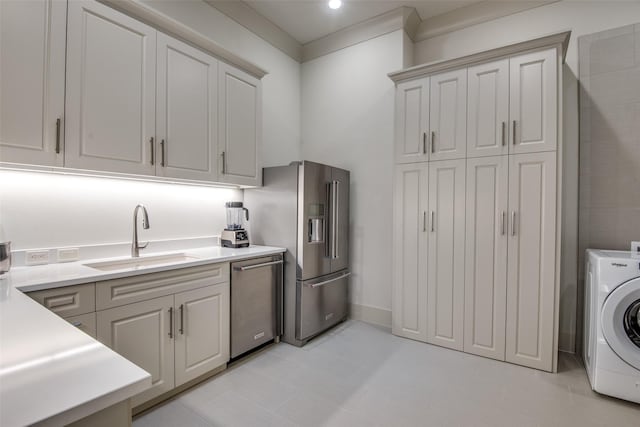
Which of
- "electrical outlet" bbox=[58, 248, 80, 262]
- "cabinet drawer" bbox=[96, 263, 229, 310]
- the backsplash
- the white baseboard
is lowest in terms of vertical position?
the white baseboard

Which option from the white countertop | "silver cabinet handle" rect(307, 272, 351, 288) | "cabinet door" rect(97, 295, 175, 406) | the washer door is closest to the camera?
the white countertop

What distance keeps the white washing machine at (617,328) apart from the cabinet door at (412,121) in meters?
1.58

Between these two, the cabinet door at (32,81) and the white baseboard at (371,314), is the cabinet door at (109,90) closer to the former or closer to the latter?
the cabinet door at (32,81)

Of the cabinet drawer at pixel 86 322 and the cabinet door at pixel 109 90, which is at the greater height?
the cabinet door at pixel 109 90

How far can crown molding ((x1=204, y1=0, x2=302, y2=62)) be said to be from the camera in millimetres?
3132

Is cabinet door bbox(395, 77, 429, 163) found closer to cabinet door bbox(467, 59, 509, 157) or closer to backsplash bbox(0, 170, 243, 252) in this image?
cabinet door bbox(467, 59, 509, 157)

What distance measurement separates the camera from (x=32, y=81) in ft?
5.49

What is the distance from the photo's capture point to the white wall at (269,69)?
2.88 metres

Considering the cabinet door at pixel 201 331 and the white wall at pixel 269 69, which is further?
the white wall at pixel 269 69

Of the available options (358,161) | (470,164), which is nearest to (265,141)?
(358,161)

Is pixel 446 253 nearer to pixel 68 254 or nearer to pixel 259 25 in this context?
pixel 68 254

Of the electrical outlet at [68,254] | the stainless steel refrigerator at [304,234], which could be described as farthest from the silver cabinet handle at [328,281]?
the electrical outlet at [68,254]

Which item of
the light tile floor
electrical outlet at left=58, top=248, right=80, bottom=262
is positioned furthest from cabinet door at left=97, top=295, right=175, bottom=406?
electrical outlet at left=58, top=248, right=80, bottom=262

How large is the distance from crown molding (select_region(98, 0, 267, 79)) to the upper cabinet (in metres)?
0.03
